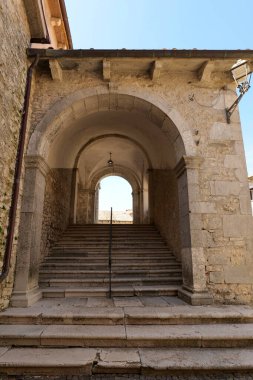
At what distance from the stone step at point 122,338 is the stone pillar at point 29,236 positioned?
0.89 m

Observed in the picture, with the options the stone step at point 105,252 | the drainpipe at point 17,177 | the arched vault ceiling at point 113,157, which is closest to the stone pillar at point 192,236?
the stone step at point 105,252

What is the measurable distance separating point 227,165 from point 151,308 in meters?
2.97

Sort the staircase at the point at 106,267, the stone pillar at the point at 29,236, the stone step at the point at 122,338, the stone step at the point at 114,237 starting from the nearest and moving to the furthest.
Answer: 1. the stone step at the point at 122,338
2. the stone pillar at the point at 29,236
3. the staircase at the point at 106,267
4. the stone step at the point at 114,237

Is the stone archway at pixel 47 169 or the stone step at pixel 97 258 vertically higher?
the stone archway at pixel 47 169

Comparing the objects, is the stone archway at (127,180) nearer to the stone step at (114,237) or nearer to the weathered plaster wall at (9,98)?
the stone step at (114,237)

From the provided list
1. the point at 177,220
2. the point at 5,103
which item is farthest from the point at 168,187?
the point at 5,103

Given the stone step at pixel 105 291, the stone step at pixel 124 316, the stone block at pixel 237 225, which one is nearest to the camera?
the stone step at pixel 124 316

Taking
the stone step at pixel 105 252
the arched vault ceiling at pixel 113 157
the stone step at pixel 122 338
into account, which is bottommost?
the stone step at pixel 122 338

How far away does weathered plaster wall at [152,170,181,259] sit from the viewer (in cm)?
552

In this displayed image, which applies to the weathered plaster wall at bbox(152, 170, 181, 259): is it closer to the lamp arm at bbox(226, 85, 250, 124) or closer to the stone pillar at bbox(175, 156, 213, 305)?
the stone pillar at bbox(175, 156, 213, 305)

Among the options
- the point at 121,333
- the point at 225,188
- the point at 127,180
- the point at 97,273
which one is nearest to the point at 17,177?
the point at 97,273

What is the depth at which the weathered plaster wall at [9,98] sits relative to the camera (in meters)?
3.52

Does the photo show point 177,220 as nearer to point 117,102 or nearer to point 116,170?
point 117,102

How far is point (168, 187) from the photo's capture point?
6422 mm
